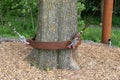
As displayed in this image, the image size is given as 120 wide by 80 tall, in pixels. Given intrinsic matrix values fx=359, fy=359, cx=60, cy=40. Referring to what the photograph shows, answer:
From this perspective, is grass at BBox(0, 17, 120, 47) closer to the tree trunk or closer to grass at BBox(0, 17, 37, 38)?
grass at BBox(0, 17, 37, 38)

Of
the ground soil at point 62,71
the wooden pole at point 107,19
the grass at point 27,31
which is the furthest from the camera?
the grass at point 27,31

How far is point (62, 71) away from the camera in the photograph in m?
4.70

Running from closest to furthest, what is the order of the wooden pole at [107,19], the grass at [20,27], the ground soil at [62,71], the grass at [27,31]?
the ground soil at [62,71]
the wooden pole at [107,19]
the grass at [27,31]
the grass at [20,27]

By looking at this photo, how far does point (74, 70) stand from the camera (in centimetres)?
477

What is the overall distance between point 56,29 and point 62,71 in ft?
1.83

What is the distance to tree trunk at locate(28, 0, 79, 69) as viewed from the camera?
462 centimetres

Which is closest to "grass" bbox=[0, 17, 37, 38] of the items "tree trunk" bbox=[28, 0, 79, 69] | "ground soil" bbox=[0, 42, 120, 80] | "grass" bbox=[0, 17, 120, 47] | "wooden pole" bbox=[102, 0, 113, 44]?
"grass" bbox=[0, 17, 120, 47]

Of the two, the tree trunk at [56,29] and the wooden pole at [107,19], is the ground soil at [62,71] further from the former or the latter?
the wooden pole at [107,19]

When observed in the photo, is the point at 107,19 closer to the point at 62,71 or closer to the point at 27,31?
the point at 62,71

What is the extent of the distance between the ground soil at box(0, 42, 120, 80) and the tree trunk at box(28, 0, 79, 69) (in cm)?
11

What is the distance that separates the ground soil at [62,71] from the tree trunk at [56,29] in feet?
0.37

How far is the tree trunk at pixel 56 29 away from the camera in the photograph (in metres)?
4.62

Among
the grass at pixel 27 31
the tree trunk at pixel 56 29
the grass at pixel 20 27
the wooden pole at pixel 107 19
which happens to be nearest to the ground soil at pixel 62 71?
the tree trunk at pixel 56 29

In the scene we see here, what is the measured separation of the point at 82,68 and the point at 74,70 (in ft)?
0.52
